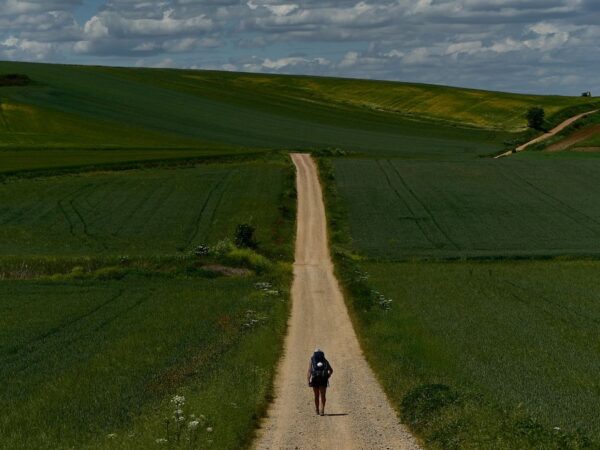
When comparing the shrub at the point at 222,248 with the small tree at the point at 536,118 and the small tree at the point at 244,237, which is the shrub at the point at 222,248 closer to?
the small tree at the point at 244,237

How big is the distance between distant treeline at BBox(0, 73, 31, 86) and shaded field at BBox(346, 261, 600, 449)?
279ft

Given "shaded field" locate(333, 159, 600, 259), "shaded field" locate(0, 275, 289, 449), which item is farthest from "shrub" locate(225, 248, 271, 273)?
"shaded field" locate(333, 159, 600, 259)

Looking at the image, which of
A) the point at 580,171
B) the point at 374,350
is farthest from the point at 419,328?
the point at 580,171

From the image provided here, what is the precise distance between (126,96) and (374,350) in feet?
336

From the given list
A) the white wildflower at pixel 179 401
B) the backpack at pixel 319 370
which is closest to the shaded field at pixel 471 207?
the backpack at pixel 319 370

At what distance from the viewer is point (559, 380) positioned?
25.9 m

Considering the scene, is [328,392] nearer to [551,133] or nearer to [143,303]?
[143,303]

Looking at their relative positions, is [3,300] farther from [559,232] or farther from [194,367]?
[559,232]

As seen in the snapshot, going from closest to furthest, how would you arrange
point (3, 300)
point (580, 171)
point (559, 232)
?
point (3, 300) → point (559, 232) → point (580, 171)

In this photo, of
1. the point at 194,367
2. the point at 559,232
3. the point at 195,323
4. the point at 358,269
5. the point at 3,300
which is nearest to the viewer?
the point at 194,367

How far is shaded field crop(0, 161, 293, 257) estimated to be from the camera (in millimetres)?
57375

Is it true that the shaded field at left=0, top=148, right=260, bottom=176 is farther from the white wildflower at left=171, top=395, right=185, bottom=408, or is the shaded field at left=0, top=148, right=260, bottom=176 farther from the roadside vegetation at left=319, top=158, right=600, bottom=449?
the white wildflower at left=171, top=395, right=185, bottom=408

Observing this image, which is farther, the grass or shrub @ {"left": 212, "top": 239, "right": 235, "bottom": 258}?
the grass

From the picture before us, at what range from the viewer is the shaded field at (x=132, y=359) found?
2073 centimetres
